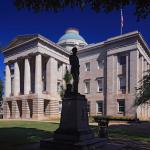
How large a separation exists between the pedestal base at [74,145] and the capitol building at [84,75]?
36.6m

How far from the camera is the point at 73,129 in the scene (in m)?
14.2

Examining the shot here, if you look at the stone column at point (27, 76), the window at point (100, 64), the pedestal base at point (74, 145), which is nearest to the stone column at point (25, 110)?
the stone column at point (27, 76)

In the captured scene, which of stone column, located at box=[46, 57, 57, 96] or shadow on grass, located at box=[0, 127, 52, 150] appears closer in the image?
shadow on grass, located at box=[0, 127, 52, 150]

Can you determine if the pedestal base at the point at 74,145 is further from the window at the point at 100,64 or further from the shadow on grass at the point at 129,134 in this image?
the window at the point at 100,64

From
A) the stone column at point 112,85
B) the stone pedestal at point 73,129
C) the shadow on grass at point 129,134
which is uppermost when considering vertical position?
the stone column at point 112,85

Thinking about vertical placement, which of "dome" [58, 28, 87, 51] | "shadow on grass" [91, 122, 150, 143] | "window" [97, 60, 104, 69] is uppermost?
"dome" [58, 28, 87, 51]

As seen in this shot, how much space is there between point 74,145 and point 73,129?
1.00 metres

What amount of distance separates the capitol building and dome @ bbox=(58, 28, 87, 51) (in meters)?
10.9

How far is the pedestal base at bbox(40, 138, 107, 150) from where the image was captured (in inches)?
523

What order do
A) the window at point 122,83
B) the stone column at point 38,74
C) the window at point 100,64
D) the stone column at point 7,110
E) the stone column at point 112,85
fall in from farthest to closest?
the stone column at point 7,110 < the window at point 100,64 < the stone column at point 38,74 < the stone column at point 112,85 < the window at point 122,83

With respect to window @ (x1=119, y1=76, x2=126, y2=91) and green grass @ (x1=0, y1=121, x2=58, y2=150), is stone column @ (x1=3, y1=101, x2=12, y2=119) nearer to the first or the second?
window @ (x1=119, y1=76, x2=126, y2=91)

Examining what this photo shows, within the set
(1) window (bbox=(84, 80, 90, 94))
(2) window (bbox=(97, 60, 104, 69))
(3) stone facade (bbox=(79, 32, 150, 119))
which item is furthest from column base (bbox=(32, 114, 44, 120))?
(2) window (bbox=(97, 60, 104, 69))

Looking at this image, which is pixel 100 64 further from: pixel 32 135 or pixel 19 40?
pixel 32 135

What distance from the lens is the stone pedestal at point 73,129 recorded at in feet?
45.7
